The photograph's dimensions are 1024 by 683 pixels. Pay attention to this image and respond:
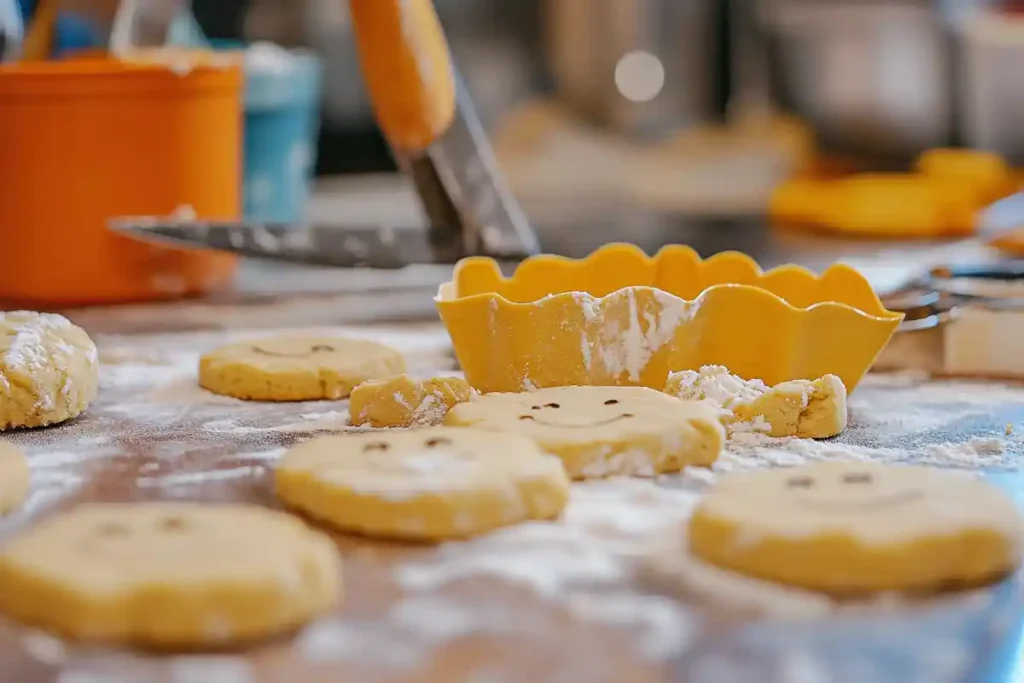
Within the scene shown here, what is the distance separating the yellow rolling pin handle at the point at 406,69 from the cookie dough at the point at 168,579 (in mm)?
673

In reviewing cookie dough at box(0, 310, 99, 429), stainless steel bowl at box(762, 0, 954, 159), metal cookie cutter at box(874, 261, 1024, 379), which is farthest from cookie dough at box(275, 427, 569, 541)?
stainless steel bowl at box(762, 0, 954, 159)

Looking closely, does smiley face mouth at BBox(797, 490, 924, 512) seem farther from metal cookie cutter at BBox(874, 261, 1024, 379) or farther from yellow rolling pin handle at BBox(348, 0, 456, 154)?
yellow rolling pin handle at BBox(348, 0, 456, 154)

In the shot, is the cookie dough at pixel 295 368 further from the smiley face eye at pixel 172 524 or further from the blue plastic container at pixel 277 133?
the blue plastic container at pixel 277 133

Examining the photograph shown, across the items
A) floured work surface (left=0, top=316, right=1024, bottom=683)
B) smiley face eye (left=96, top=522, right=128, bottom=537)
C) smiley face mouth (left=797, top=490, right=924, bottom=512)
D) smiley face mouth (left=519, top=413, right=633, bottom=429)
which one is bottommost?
floured work surface (left=0, top=316, right=1024, bottom=683)

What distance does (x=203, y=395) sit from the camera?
1.09 m

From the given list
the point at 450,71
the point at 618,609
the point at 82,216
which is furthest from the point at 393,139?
the point at 618,609

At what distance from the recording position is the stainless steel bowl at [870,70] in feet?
8.25

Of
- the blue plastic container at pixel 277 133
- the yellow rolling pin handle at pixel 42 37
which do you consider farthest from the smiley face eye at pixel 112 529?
the blue plastic container at pixel 277 133

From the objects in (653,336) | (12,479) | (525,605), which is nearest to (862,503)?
(525,605)

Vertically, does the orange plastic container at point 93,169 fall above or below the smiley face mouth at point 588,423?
above

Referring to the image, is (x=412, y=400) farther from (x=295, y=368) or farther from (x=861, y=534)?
(x=861, y=534)

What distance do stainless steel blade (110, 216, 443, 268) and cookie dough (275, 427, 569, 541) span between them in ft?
2.11

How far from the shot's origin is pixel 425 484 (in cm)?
73

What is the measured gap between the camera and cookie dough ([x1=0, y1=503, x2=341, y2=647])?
59 centimetres
